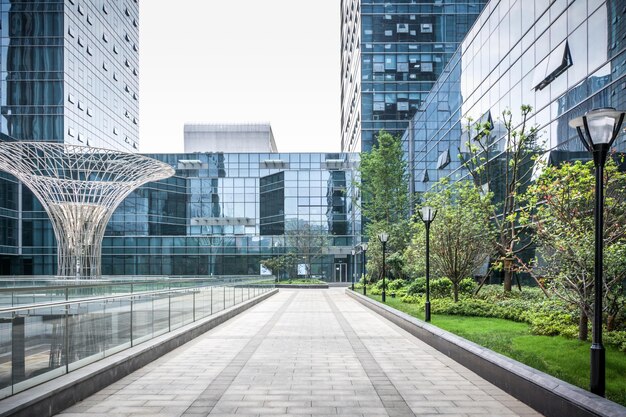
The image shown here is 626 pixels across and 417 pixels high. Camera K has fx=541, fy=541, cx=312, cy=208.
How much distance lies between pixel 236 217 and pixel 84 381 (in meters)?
59.7

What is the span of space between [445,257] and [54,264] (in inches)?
2065

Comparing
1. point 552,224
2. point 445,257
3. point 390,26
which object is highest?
point 390,26

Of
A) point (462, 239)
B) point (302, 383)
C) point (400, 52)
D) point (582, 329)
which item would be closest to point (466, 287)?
point (462, 239)

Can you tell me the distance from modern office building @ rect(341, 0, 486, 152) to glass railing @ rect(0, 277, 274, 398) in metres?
51.7

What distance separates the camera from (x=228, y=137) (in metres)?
109

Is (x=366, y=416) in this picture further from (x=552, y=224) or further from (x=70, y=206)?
(x=70, y=206)

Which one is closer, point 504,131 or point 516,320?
point 516,320

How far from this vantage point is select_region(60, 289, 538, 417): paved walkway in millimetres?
7352

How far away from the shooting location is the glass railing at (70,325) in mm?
6520

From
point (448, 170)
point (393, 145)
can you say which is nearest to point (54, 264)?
point (393, 145)

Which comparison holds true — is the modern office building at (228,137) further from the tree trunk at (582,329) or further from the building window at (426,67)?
the tree trunk at (582,329)

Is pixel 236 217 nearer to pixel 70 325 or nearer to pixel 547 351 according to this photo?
pixel 547 351

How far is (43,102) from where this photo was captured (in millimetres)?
59312

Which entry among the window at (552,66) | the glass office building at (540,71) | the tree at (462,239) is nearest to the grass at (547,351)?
the tree at (462,239)
